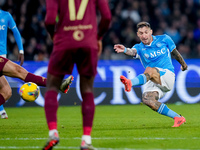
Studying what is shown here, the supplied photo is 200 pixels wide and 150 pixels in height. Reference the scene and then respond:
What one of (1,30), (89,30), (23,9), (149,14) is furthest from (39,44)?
(89,30)

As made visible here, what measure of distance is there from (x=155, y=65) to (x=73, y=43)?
10.2ft

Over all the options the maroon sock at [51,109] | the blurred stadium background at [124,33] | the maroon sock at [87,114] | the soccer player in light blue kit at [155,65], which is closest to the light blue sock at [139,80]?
the soccer player in light blue kit at [155,65]

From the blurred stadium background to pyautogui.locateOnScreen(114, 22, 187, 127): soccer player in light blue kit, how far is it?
5.20m

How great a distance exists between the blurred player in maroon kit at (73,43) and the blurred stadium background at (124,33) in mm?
7913

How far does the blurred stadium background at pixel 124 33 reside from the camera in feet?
42.5

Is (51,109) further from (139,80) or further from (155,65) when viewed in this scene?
(155,65)

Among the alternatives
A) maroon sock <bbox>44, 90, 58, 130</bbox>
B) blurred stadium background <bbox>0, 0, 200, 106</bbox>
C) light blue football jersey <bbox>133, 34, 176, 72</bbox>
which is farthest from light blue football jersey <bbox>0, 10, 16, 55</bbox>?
blurred stadium background <bbox>0, 0, 200, 106</bbox>

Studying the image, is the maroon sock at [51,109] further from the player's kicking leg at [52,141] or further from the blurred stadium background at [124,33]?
the blurred stadium background at [124,33]

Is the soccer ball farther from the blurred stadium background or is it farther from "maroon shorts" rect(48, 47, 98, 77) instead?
the blurred stadium background

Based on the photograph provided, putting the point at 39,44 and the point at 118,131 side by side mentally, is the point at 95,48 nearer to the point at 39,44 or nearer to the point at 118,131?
the point at 118,131

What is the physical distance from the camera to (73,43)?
4.85 metres

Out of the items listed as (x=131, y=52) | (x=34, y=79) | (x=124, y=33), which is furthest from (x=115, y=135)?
(x=124, y=33)

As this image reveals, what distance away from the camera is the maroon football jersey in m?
4.86

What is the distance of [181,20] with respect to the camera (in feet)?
56.4
